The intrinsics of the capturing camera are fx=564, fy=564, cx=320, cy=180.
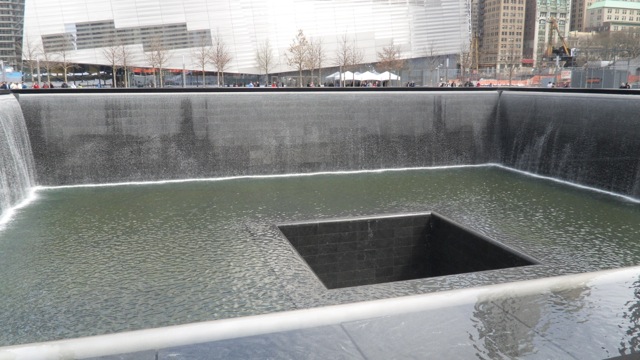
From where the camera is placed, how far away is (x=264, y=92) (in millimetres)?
14266

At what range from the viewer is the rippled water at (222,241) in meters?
5.61

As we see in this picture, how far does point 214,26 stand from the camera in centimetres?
4206

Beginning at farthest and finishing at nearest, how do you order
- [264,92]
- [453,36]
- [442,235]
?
[453,36]
[264,92]
[442,235]

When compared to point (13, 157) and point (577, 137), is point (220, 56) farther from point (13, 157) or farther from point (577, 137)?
point (577, 137)

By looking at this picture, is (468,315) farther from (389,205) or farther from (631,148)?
(631,148)

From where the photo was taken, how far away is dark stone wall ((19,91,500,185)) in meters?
12.8

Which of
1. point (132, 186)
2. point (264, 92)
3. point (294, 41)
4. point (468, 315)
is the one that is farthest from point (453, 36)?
point (468, 315)

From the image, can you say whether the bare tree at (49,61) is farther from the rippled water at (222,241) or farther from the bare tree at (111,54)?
the rippled water at (222,241)

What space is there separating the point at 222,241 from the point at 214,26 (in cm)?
3687

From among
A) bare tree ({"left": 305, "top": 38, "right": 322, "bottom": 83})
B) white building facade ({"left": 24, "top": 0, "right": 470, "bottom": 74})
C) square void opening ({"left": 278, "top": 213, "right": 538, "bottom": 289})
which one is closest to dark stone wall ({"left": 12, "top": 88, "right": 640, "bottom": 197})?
square void opening ({"left": 278, "top": 213, "right": 538, "bottom": 289})

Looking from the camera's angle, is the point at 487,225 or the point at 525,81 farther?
the point at 525,81

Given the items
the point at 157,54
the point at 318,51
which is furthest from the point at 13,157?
the point at 318,51

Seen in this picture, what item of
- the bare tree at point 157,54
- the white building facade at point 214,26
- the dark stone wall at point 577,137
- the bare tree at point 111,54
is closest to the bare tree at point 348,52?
the white building facade at point 214,26

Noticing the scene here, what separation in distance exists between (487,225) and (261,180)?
6.05m
